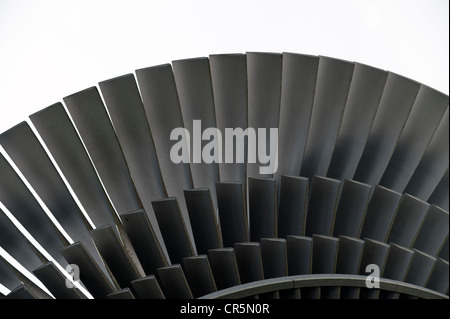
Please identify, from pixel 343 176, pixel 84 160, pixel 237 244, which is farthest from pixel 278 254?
pixel 84 160

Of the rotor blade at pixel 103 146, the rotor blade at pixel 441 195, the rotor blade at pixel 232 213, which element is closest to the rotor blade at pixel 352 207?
the rotor blade at pixel 232 213

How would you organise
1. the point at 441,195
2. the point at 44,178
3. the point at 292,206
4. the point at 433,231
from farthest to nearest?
1. the point at 441,195
2. the point at 433,231
3. the point at 292,206
4. the point at 44,178

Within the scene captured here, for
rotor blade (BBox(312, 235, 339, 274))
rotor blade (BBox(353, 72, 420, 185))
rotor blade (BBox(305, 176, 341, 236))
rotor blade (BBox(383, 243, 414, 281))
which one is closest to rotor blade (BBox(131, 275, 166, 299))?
rotor blade (BBox(312, 235, 339, 274))

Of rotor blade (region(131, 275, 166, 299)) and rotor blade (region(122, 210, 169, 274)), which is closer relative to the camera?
rotor blade (region(131, 275, 166, 299))

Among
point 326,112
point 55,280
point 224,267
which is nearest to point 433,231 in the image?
point 326,112

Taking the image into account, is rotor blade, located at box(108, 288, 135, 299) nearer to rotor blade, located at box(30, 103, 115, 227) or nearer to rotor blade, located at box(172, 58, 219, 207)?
rotor blade, located at box(30, 103, 115, 227)

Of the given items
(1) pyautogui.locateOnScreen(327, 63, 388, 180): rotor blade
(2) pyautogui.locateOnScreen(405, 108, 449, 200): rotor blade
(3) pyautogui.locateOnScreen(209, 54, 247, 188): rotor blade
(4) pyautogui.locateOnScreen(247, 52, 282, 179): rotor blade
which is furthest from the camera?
(2) pyautogui.locateOnScreen(405, 108, 449, 200): rotor blade

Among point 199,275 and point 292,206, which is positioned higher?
point 292,206

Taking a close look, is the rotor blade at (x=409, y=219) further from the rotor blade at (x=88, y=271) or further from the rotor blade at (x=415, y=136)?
the rotor blade at (x=88, y=271)

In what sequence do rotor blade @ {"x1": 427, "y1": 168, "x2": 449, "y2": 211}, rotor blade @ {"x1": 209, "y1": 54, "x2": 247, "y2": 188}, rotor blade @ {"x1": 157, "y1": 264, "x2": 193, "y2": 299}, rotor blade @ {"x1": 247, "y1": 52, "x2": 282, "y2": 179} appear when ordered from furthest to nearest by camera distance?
rotor blade @ {"x1": 427, "y1": 168, "x2": 449, "y2": 211}
rotor blade @ {"x1": 247, "y1": 52, "x2": 282, "y2": 179}
rotor blade @ {"x1": 209, "y1": 54, "x2": 247, "y2": 188}
rotor blade @ {"x1": 157, "y1": 264, "x2": 193, "y2": 299}
